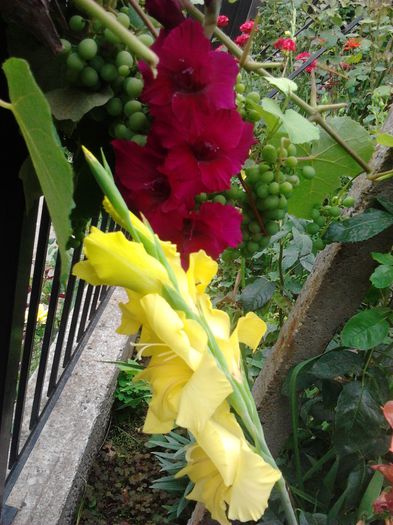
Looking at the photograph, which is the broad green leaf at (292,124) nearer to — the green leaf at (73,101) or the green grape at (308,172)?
the green grape at (308,172)

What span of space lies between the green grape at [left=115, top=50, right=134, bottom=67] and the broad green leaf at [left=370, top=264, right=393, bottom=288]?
0.71 metres

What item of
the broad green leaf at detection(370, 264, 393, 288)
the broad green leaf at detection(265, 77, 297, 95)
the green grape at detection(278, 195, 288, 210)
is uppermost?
the broad green leaf at detection(265, 77, 297, 95)

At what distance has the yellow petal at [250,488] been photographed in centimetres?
43

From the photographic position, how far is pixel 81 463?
5.77 ft

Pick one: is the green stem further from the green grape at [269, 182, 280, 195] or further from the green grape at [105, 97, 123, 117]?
the green grape at [269, 182, 280, 195]

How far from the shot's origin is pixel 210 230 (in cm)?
56

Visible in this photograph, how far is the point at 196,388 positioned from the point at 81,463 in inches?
58.6

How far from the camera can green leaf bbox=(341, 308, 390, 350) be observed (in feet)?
3.67

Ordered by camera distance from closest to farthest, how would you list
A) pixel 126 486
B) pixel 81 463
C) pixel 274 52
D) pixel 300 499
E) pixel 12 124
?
pixel 12 124, pixel 300 499, pixel 81 463, pixel 126 486, pixel 274 52

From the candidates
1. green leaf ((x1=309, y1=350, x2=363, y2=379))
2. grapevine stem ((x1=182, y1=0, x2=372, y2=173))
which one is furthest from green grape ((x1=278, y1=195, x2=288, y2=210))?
green leaf ((x1=309, y1=350, x2=363, y2=379))

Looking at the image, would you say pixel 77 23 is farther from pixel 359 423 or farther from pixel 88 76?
pixel 359 423

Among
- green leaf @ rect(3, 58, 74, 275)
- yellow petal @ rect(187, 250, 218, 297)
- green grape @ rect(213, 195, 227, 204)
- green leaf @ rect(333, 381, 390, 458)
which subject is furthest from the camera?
green leaf @ rect(333, 381, 390, 458)

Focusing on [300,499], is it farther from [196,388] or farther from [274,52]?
[274,52]

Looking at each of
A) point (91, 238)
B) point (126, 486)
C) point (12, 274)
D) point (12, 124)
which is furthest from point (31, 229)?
point (126, 486)
